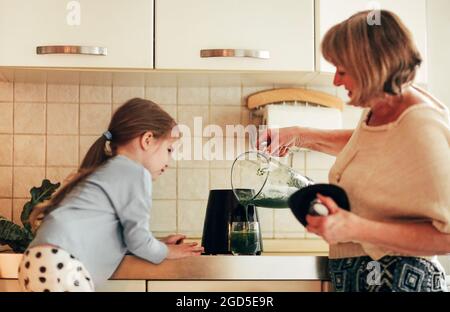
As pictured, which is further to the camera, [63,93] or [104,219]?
[63,93]

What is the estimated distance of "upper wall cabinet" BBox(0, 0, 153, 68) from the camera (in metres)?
1.19

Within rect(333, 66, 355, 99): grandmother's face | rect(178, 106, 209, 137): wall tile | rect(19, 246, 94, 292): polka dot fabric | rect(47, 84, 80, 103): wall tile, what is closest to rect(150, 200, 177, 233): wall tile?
rect(178, 106, 209, 137): wall tile

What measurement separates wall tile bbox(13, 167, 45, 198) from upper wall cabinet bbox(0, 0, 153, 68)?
0.19 m

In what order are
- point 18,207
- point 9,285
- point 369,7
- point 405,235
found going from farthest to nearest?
point 18,207 < point 369,7 < point 9,285 < point 405,235

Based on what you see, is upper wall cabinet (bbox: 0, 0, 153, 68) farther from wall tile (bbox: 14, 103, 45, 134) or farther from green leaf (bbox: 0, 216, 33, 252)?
green leaf (bbox: 0, 216, 33, 252)

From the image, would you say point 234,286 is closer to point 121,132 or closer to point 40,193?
point 121,132

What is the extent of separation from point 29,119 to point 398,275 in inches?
28.5

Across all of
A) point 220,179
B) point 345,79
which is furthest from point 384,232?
point 220,179

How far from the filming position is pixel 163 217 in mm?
1270

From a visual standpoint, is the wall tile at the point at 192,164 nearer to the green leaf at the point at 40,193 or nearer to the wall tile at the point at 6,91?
the green leaf at the point at 40,193

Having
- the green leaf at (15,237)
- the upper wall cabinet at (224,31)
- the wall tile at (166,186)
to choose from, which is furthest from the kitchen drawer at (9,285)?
the upper wall cabinet at (224,31)

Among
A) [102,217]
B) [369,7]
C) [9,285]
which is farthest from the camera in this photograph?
[369,7]

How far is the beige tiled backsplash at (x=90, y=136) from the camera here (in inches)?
48.5
